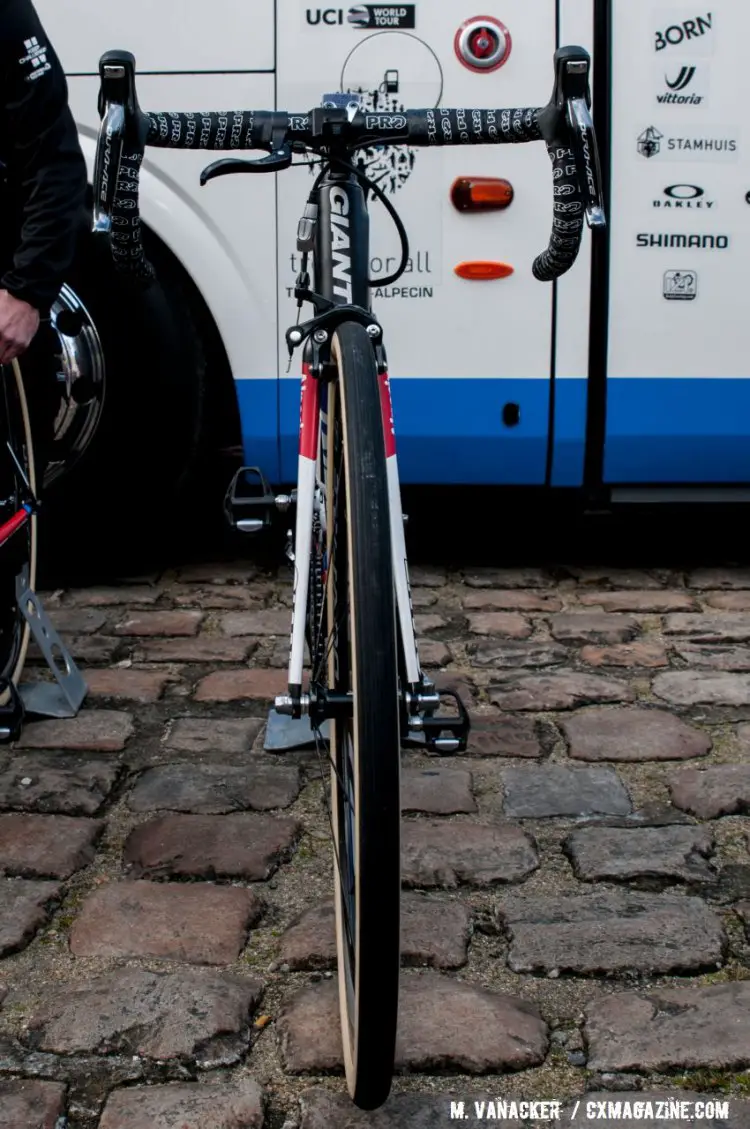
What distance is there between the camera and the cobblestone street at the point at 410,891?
194 centimetres

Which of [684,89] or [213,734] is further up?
[684,89]

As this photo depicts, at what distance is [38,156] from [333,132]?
2.37 ft

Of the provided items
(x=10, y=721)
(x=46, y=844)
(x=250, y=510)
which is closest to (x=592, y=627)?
(x=250, y=510)

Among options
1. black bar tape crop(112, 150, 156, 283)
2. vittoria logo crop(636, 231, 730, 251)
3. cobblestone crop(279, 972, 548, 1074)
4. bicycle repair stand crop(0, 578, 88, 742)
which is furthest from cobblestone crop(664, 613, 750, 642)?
black bar tape crop(112, 150, 156, 283)

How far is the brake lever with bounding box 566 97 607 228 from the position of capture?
7.18 feet

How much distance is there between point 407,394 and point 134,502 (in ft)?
3.10

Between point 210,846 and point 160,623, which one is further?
point 160,623

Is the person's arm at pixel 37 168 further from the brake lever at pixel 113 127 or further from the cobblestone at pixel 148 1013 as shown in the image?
the cobblestone at pixel 148 1013

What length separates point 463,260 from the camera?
4.07 m

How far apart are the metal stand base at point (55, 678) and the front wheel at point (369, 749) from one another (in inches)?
59.5

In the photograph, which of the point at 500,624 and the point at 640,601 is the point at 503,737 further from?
the point at 640,601

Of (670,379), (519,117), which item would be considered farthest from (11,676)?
(670,379)

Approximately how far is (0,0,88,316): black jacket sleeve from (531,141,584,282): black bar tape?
951mm

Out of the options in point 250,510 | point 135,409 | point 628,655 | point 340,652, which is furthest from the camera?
point 135,409
